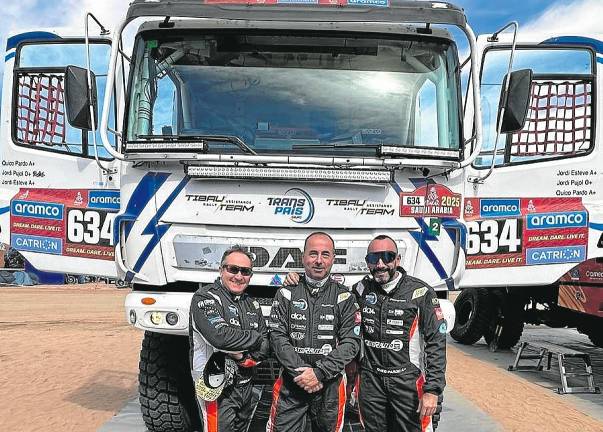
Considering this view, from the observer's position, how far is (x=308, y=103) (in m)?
4.15

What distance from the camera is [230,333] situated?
3363 millimetres

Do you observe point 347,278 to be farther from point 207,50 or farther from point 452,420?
point 452,420

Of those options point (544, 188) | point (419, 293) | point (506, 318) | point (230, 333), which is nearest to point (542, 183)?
point (544, 188)

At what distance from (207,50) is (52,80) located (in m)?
1.12

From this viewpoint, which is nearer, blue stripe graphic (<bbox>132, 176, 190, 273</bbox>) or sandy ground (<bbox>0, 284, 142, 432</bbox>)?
blue stripe graphic (<bbox>132, 176, 190, 273</bbox>)

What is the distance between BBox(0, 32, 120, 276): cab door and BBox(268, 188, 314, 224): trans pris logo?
4.18 feet

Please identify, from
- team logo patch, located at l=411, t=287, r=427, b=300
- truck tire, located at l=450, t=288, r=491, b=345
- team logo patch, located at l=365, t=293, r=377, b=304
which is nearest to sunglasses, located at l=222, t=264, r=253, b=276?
team logo patch, located at l=365, t=293, r=377, b=304

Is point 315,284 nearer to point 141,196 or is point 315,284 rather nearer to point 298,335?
point 298,335

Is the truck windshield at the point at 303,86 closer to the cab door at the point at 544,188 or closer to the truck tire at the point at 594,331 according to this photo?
the cab door at the point at 544,188

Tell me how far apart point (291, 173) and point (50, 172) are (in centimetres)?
186

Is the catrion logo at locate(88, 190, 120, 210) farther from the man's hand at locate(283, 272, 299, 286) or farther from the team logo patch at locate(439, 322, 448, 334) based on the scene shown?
the team logo patch at locate(439, 322, 448, 334)

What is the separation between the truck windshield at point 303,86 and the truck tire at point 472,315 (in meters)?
6.99

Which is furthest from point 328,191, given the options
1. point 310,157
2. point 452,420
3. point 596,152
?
point 452,420

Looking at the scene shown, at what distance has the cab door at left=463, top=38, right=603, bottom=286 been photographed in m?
4.35
